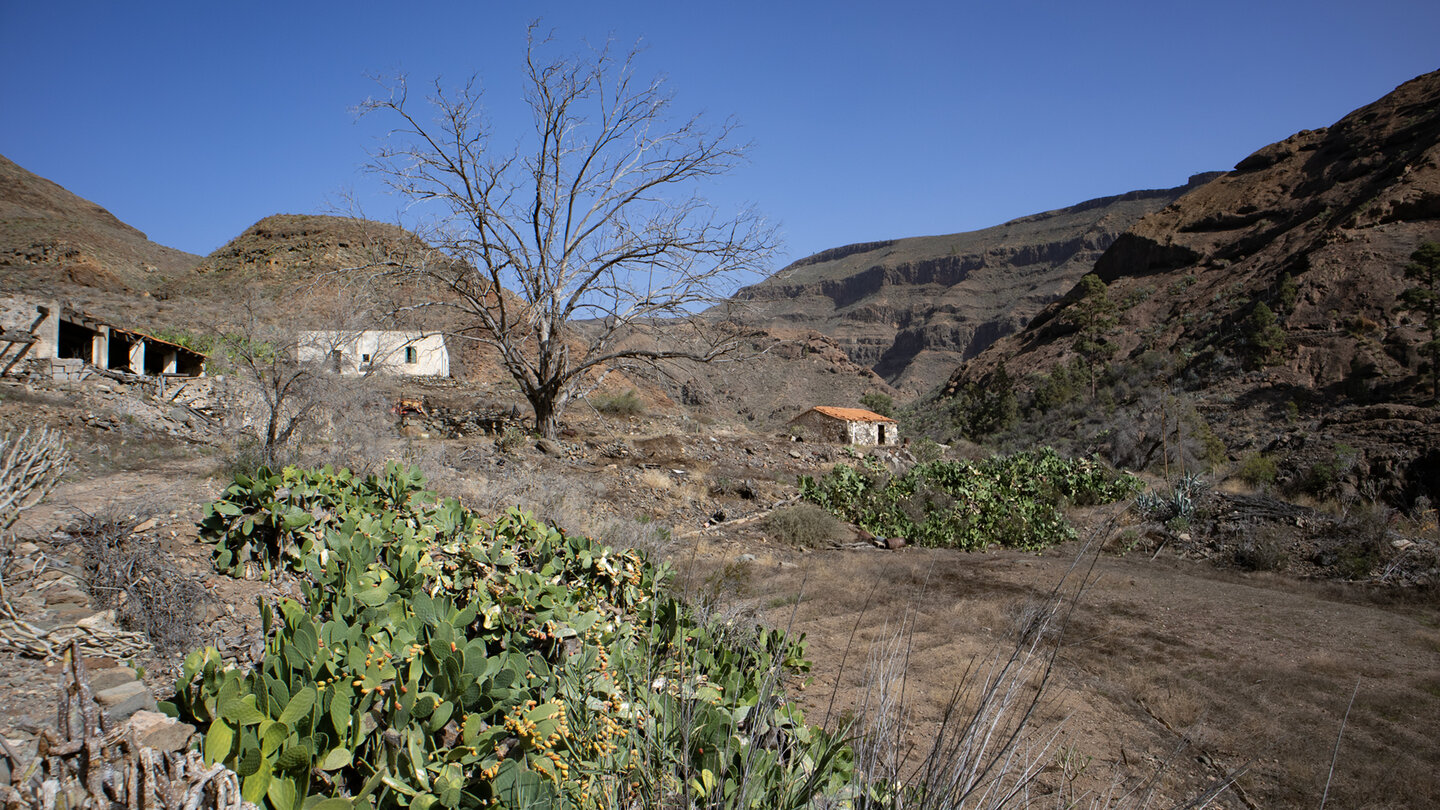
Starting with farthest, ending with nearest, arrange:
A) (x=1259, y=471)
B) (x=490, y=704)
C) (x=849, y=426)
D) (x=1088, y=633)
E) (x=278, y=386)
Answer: (x=849, y=426) < (x=1259, y=471) < (x=278, y=386) < (x=1088, y=633) < (x=490, y=704)

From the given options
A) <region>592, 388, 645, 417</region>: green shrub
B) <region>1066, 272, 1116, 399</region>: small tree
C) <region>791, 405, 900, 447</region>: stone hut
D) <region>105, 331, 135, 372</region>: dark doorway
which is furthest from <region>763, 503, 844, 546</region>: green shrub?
<region>1066, 272, 1116, 399</region>: small tree

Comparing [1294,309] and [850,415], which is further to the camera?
[1294,309]

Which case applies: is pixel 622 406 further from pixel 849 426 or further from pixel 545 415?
A: pixel 545 415

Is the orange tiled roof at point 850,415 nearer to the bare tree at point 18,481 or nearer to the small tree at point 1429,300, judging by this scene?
the small tree at point 1429,300

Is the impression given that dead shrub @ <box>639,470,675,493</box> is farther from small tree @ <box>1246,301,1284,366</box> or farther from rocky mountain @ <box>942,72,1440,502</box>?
small tree @ <box>1246,301,1284,366</box>

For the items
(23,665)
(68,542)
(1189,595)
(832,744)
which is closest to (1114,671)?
(1189,595)

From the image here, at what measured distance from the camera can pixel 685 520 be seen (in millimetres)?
10695

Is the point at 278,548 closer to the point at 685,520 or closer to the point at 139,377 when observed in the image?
the point at 685,520

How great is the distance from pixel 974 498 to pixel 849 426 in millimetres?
13412

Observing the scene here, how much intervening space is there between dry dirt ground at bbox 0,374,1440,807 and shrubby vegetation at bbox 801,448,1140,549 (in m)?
0.69

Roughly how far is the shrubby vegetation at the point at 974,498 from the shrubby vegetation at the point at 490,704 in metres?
7.95

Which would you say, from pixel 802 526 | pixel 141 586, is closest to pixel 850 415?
pixel 802 526

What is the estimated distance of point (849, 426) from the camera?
2530 cm

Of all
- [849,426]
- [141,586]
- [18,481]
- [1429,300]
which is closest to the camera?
[141,586]
